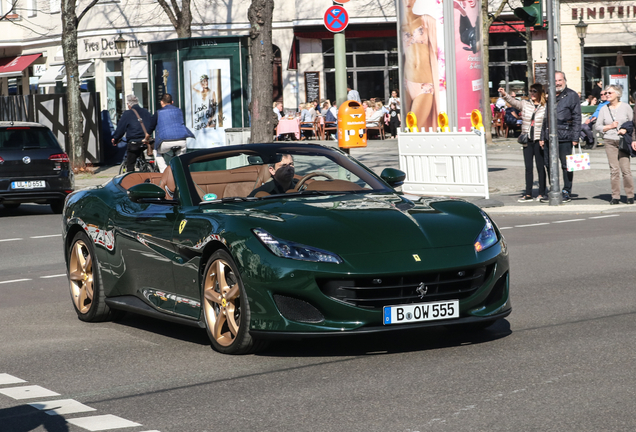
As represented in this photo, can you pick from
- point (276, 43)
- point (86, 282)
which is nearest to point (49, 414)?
point (86, 282)

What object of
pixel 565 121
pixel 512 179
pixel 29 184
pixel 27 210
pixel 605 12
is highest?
pixel 605 12

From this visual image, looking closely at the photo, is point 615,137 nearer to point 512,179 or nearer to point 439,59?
point 439,59

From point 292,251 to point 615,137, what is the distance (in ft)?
38.0

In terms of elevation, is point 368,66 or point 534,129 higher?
point 368,66

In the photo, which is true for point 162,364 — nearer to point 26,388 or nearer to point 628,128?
point 26,388

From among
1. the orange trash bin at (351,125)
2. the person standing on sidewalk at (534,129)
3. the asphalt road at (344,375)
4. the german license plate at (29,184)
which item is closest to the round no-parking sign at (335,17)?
the orange trash bin at (351,125)

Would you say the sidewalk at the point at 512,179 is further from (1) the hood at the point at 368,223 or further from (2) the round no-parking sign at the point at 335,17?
(1) the hood at the point at 368,223

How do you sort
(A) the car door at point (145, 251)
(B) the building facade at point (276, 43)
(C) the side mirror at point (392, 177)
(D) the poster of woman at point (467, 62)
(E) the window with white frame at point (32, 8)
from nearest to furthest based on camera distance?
(A) the car door at point (145, 251) < (C) the side mirror at point (392, 177) < (D) the poster of woman at point (467, 62) < (B) the building facade at point (276, 43) < (E) the window with white frame at point (32, 8)

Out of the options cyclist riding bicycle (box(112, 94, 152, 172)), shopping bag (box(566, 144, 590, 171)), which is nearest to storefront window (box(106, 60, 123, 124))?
cyclist riding bicycle (box(112, 94, 152, 172))

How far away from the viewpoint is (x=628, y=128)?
1672 centimetres

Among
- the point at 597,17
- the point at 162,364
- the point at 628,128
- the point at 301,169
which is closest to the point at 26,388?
the point at 162,364

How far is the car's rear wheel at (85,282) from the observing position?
8.61 metres

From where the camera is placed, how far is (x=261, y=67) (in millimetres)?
21719

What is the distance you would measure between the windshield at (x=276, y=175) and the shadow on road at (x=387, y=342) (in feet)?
3.50
